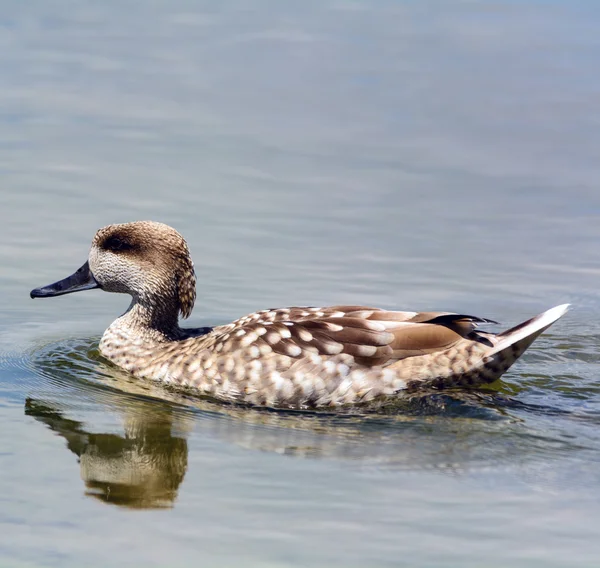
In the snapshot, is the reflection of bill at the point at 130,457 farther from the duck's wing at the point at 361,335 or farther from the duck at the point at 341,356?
the duck's wing at the point at 361,335

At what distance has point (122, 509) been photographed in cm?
699

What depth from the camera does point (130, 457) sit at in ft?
26.3

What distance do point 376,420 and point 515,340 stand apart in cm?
122

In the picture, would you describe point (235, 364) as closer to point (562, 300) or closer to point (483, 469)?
point (483, 469)

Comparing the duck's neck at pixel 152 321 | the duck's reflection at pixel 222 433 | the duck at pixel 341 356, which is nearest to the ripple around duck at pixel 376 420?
the duck's reflection at pixel 222 433

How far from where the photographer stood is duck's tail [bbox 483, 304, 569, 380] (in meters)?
9.13

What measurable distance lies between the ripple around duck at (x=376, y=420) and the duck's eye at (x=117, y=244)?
1.02 meters

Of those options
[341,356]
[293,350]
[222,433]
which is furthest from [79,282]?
[222,433]

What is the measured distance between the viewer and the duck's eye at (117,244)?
1057 cm

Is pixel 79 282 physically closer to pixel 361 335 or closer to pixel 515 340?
pixel 361 335

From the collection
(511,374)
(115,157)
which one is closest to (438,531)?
(511,374)

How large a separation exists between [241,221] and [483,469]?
592 centimetres

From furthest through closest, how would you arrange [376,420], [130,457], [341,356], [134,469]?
1. [341,356]
2. [376,420]
3. [130,457]
4. [134,469]

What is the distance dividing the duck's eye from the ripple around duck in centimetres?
102
